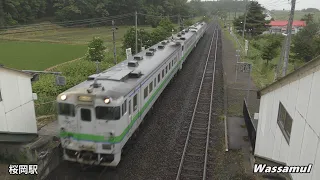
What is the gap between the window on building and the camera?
8.40 metres

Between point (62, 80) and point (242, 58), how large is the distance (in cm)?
2497

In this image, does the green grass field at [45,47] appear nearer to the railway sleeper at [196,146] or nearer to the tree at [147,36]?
the tree at [147,36]

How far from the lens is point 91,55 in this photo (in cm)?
2973

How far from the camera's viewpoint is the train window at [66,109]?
10.4 m

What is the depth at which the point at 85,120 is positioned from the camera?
10.4 meters

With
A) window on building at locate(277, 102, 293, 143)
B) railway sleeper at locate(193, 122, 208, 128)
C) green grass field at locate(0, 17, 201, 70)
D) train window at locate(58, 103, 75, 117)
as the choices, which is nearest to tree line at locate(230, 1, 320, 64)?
railway sleeper at locate(193, 122, 208, 128)

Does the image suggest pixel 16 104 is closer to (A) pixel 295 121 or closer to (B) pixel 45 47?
(A) pixel 295 121

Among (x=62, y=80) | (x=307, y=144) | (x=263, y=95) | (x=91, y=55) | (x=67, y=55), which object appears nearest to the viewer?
(x=307, y=144)

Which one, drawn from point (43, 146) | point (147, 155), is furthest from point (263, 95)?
point (43, 146)

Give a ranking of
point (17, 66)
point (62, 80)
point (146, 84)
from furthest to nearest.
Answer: point (17, 66)
point (62, 80)
point (146, 84)

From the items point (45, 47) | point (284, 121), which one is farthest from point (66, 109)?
point (45, 47)

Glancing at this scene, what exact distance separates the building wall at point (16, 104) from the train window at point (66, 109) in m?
2.86

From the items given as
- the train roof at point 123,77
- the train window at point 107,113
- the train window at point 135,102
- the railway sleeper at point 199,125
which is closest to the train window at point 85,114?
the train window at point 107,113

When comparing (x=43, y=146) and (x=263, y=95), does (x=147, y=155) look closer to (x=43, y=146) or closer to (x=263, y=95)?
(x=43, y=146)
